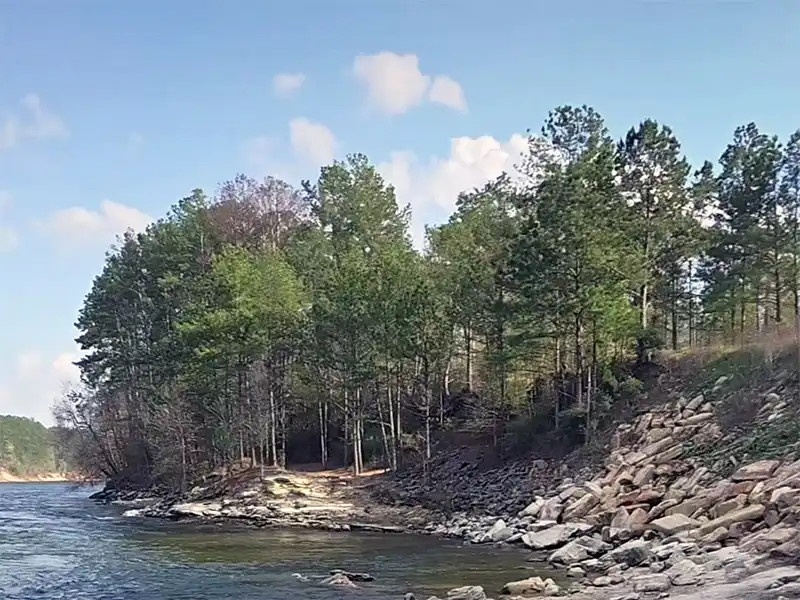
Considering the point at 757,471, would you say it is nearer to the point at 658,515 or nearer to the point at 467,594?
the point at 658,515

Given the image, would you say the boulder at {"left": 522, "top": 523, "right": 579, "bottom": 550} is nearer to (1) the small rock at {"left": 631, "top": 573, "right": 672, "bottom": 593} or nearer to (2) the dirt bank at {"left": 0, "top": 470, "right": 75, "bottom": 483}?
(1) the small rock at {"left": 631, "top": 573, "right": 672, "bottom": 593}

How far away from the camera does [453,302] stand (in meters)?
46.1

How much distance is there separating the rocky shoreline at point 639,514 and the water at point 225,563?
186 cm

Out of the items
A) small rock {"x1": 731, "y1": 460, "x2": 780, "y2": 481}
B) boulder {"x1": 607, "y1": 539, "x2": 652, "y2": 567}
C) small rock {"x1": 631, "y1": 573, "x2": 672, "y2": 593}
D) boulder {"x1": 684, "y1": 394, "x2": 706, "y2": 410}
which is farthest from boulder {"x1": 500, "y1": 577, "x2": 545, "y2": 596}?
boulder {"x1": 684, "y1": 394, "x2": 706, "y2": 410}

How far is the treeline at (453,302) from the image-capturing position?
134 feet

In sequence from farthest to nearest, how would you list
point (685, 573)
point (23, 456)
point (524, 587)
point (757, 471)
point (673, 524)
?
point (23, 456), point (757, 471), point (673, 524), point (524, 587), point (685, 573)

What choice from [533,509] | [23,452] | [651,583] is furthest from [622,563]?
[23,452]

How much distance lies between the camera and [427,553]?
28.5 metres

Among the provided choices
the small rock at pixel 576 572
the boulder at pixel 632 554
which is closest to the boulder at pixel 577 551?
the boulder at pixel 632 554

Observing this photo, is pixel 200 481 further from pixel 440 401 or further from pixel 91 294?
pixel 91 294

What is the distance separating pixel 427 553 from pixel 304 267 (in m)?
30.7

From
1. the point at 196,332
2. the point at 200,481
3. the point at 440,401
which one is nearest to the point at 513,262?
the point at 440,401

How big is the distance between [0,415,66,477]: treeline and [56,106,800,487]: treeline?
120415mm

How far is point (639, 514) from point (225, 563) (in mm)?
12876
